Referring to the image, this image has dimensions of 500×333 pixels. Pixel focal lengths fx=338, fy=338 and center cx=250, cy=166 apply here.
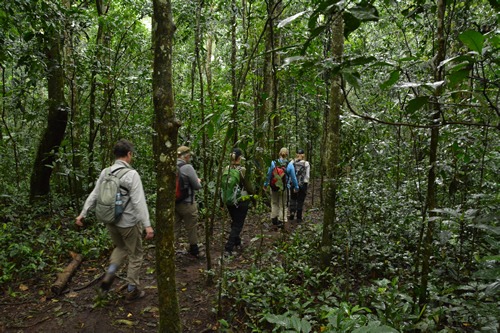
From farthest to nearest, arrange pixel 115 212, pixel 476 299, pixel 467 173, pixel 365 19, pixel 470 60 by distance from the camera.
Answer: pixel 115 212
pixel 467 173
pixel 476 299
pixel 470 60
pixel 365 19

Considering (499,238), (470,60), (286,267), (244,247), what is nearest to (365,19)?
(470,60)

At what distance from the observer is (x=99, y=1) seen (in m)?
8.91

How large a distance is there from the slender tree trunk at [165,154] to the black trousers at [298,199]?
253 inches

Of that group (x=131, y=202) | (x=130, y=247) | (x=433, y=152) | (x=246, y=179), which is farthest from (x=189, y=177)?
(x=433, y=152)

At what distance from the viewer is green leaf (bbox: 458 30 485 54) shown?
1.25 meters

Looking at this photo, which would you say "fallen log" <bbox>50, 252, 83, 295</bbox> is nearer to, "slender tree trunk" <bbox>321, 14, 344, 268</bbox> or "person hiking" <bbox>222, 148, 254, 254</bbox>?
"person hiking" <bbox>222, 148, 254, 254</bbox>

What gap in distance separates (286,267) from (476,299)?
2852 mm

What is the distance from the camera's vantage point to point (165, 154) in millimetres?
3189

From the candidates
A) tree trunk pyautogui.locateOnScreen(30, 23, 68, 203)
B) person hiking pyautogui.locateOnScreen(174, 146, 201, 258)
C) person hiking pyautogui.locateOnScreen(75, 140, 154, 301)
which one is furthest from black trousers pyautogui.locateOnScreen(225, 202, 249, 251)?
tree trunk pyautogui.locateOnScreen(30, 23, 68, 203)

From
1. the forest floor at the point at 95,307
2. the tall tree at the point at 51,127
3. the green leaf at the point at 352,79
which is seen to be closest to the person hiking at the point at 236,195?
the forest floor at the point at 95,307

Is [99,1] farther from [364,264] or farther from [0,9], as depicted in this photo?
[364,264]

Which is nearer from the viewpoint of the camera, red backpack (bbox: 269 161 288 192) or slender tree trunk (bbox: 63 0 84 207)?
red backpack (bbox: 269 161 288 192)

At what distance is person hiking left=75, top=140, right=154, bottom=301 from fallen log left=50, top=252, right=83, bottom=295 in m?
0.77

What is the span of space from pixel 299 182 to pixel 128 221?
18.2 feet
